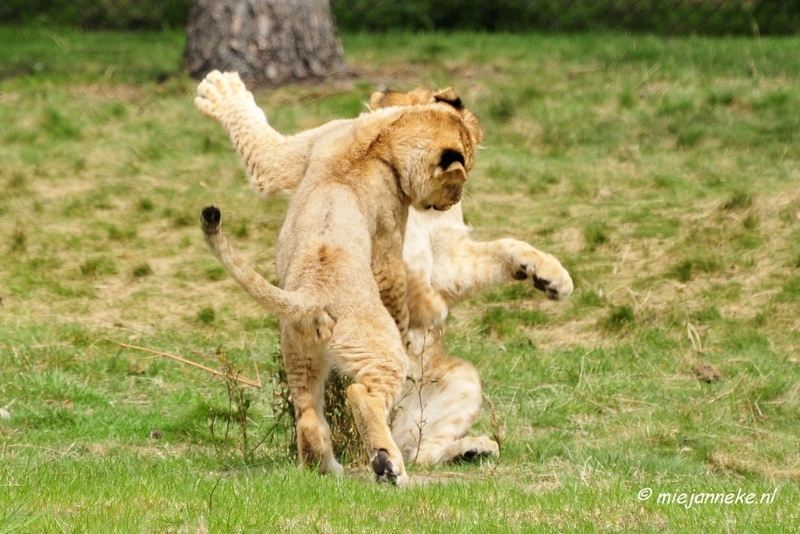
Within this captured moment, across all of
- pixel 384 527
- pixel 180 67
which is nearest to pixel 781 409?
pixel 384 527

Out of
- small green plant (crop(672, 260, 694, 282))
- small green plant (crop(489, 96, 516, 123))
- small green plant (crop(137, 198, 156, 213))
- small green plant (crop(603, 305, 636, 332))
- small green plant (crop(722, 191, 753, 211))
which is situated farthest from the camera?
small green plant (crop(489, 96, 516, 123))

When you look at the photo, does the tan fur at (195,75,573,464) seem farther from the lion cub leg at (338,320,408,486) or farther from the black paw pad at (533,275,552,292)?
the lion cub leg at (338,320,408,486)

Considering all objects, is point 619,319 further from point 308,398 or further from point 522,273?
point 308,398

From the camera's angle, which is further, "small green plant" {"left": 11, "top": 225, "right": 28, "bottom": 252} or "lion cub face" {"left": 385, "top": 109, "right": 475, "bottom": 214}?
"small green plant" {"left": 11, "top": 225, "right": 28, "bottom": 252}

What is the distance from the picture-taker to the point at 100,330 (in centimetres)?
781

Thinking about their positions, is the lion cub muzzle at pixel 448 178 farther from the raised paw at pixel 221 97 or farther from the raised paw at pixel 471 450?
the raised paw at pixel 221 97

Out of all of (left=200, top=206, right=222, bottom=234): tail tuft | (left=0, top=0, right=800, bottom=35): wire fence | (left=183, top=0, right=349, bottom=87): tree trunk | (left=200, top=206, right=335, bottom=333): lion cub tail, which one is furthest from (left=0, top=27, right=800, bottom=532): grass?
(left=200, top=206, right=222, bottom=234): tail tuft

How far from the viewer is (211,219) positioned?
4.12 meters

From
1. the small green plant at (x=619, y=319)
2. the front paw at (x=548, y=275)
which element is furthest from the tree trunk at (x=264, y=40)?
the front paw at (x=548, y=275)

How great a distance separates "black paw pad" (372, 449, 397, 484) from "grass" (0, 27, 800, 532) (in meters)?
0.11

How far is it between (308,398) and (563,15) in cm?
1044

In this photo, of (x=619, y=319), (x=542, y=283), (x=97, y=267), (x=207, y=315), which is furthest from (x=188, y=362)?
(x=619, y=319)

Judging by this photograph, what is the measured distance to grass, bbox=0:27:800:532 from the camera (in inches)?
175

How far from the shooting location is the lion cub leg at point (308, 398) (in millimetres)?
4793
